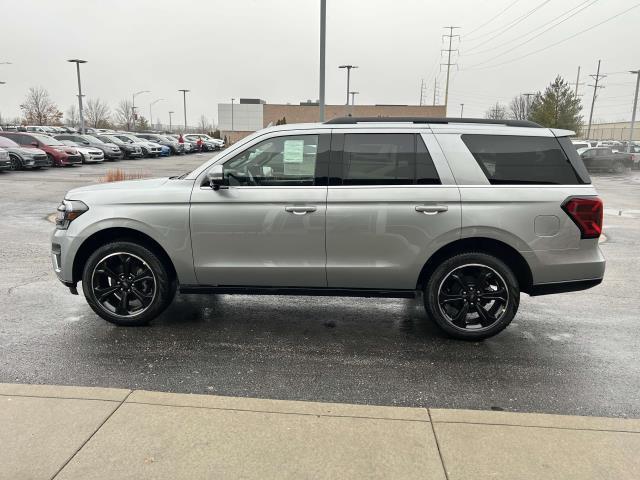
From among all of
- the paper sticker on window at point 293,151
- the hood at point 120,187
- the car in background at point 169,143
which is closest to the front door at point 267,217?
the paper sticker on window at point 293,151

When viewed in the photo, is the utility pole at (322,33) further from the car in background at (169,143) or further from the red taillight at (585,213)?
the car in background at (169,143)

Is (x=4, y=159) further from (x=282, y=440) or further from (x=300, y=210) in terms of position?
(x=282, y=440)

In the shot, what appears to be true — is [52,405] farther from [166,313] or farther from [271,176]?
[271,176]

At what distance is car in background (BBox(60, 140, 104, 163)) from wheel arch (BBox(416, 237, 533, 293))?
27.8m

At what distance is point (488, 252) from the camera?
4.59 m

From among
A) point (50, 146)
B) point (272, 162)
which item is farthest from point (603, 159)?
point (272, 162)

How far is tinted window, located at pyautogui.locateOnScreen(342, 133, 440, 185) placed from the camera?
4.51 meters

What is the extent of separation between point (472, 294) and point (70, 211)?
3.68m

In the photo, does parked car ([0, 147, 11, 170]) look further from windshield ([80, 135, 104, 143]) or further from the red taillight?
the red taillight

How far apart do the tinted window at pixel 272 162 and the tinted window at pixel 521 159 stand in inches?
55.4

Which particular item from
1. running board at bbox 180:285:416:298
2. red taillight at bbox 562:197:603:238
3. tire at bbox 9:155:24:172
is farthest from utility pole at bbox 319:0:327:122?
tire at bbox 9:155:24:172

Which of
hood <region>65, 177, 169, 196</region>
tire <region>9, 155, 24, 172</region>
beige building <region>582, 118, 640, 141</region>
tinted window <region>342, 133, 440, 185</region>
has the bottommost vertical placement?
tire <region>9, 155, 24, 172</region>

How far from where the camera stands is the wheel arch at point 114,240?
479cm

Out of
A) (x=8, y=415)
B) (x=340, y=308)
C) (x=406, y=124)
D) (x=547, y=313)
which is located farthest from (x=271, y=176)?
(x=547, y=313)
